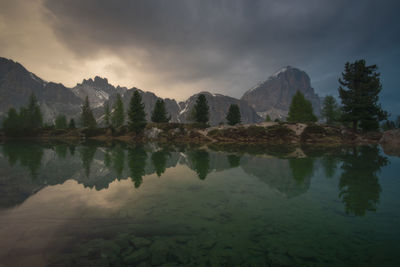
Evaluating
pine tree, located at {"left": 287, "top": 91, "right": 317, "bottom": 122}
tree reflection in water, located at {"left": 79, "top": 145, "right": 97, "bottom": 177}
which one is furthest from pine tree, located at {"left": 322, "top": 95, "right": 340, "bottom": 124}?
tree reflection in water, located at {"left": 79, "top": 145, "right": 97, "bottom": 177}

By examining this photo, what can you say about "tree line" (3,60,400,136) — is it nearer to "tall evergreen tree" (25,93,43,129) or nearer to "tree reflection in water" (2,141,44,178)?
"tall evergreen tree" (25,93,43,129)

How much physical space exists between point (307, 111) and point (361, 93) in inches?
850

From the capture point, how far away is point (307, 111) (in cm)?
5847

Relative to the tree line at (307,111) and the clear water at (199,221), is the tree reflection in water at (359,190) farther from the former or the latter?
the tree line at (307,111)

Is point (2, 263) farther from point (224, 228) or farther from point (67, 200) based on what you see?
point (224, 228)

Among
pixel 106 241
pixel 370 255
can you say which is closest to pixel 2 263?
pixel 106 241

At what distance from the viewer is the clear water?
3.69 meters

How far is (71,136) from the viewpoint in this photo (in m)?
60.3

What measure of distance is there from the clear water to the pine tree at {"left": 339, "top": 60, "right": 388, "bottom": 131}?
3570 cm

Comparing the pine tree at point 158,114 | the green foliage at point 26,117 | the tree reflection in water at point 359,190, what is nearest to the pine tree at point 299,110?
the pine tree at point 158,114

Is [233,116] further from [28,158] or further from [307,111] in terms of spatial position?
[28,158]

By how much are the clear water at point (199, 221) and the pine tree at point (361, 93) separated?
35.7 metres

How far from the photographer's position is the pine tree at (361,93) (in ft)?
119

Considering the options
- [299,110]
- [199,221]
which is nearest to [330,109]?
[299,110]
